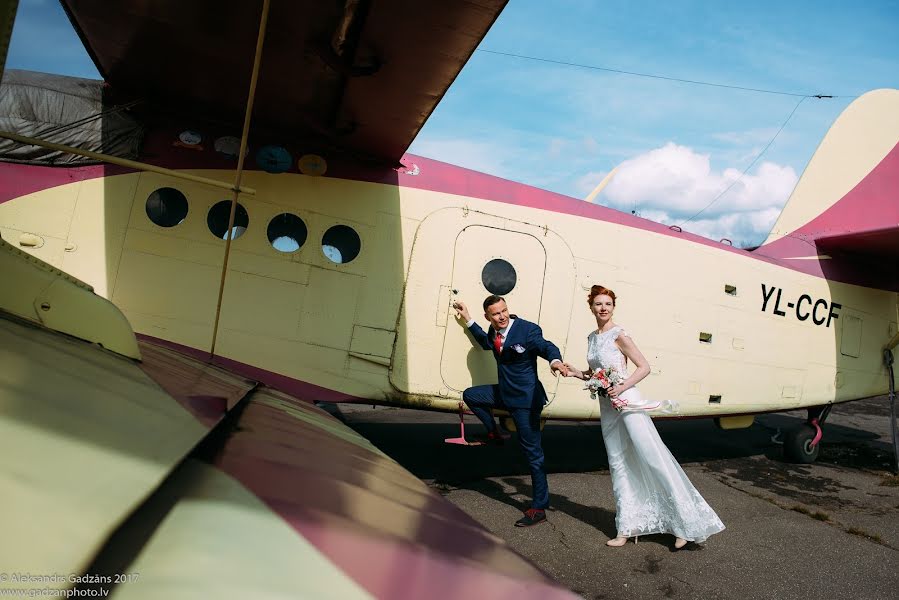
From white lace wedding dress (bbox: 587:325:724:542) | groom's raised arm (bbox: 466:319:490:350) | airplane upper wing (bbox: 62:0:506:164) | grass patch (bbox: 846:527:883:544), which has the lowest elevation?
grass patch (bbox: 846:527:883:544)

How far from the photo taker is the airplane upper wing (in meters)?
2.83

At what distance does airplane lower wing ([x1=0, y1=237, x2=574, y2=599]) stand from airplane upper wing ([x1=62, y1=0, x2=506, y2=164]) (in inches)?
83.2

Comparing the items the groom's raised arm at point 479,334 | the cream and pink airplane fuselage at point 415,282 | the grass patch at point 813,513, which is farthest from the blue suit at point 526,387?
the grass patch at point 813,513

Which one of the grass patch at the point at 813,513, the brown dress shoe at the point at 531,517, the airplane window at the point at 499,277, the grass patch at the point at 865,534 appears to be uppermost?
the airplane window at the point at 499,277

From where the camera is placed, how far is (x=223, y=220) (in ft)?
13.6

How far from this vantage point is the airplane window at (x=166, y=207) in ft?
13.3

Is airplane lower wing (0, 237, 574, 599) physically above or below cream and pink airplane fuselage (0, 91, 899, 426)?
below

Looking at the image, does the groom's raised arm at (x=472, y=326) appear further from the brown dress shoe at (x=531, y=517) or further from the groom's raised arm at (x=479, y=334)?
the brown dress shoe at (x=531, y=517)

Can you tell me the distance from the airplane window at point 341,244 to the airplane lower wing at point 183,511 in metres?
2.84

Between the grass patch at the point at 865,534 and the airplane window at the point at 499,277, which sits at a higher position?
the airplane window at the point at 499,277

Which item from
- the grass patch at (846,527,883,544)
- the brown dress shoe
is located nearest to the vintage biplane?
the brown dress shoe

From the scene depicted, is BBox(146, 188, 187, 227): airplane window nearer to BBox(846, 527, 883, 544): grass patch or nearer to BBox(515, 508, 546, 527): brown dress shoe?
BBox(515, 508, 546, 527): brown dress shoe

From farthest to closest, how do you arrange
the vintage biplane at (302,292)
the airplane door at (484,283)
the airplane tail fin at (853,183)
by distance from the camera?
the airplane tail fin at (853,183) → the airplane door at (484,283) → the vintage biplane at (302,292)

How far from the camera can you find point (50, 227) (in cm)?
380
